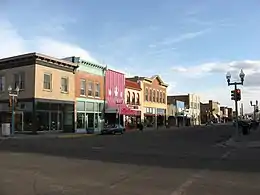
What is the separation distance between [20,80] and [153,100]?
3657 centimetres

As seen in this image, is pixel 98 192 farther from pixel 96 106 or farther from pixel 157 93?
pixel 157 93

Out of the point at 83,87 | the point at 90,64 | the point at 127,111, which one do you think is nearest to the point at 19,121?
the point at 83,87

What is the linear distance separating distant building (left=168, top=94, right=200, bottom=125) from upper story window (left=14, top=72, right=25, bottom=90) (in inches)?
2656

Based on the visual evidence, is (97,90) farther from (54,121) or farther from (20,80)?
(20,80)

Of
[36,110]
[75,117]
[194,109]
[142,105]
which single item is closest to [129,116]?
[142,105]

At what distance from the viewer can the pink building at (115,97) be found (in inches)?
2368

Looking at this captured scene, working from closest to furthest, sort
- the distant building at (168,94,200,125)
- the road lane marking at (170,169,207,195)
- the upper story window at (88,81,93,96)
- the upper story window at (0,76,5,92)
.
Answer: the road lane marking at (170,169,207,195), the upper story window at (0,76,5,92), the upper story window at (88,81,93,96), the distant building at (168,94,200,125)

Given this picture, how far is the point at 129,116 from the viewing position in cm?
6881

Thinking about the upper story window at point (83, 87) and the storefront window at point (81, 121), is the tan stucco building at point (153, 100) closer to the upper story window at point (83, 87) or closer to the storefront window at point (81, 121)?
the upper story window at point (83, 87)

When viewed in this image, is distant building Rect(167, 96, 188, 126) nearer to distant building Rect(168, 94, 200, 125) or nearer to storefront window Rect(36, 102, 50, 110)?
distant building Rect(168, 94, 200, 125)

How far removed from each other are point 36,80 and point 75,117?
27.6 ft

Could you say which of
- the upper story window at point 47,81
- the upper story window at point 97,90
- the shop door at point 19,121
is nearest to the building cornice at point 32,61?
the upper story window at point 47,81

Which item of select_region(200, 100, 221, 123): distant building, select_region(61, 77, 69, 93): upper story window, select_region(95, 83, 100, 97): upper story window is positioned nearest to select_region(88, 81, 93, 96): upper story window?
select_region(95, 83, 100, 97): upper story window

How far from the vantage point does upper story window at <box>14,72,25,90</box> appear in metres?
47.2
